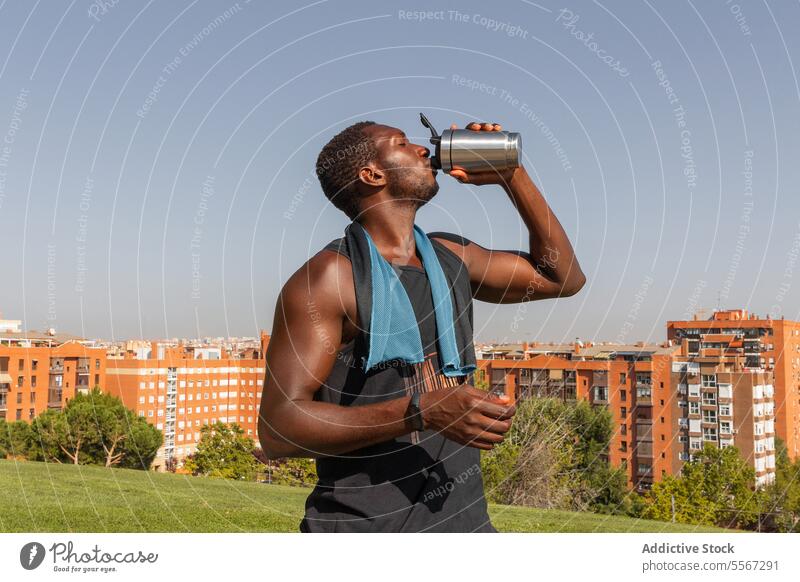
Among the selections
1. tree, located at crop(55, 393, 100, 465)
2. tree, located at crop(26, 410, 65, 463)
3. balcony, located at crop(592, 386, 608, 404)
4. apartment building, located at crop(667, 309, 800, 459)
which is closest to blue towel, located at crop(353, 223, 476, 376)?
tree, located at crop(55, 393, 100, 465)

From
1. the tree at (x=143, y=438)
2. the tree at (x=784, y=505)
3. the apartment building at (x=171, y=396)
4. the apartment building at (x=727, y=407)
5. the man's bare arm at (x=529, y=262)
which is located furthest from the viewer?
the apartment building at (x=727, y=407)

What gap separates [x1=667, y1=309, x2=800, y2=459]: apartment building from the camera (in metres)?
71.7

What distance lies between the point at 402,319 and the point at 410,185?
0.38 m

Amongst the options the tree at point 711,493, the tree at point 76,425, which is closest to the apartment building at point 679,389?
the tree at point 711,493

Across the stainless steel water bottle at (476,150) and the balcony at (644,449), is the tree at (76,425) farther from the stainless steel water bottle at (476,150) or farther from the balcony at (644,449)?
the balcony at (644,449)

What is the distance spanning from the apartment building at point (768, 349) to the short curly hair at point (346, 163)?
7347 centimetres

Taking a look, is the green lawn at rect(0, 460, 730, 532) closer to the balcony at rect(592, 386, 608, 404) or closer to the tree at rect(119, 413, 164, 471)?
the tree at rect(119, 413, 164, 471)

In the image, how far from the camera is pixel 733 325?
8131cm

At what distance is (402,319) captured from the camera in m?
1.80

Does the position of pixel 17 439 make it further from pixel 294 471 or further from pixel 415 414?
pixel 415 414

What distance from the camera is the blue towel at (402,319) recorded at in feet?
5.75
